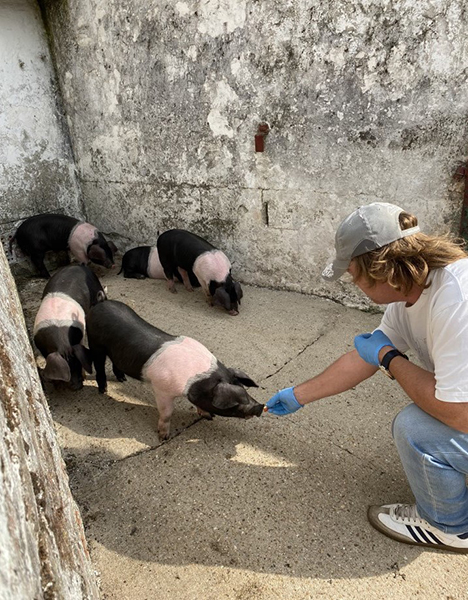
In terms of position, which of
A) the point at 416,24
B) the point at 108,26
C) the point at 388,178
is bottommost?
the point at 388,178

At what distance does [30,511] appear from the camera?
1.07 metres

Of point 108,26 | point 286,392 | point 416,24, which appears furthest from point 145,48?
point 286,392

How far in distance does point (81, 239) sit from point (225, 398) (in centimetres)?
372

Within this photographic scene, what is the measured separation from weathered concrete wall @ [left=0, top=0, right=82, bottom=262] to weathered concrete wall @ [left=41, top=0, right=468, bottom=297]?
20 cm

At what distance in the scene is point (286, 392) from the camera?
2.60 m

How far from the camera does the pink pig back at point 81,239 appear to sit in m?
5.80

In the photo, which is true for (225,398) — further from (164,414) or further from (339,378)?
(339,378)

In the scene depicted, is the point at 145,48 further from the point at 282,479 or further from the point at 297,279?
the point at 282,479

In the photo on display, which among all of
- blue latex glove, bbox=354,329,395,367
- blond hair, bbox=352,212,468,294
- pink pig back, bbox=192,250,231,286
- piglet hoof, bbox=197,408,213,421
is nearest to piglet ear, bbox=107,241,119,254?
pink pig back, bbox=192,250,231,286

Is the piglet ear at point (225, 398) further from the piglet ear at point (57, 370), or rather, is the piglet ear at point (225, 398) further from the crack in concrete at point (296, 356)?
the piglet ear at point (57, 370)

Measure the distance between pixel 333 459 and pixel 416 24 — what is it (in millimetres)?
3061

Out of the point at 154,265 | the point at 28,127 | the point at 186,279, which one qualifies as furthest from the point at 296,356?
the point at 28,127

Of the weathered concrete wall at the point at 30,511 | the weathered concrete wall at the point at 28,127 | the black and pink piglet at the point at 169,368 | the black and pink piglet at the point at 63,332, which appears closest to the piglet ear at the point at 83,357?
the black and pink piglet at the point at 63,332

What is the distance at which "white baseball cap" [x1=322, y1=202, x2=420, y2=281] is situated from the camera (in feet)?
6.04
